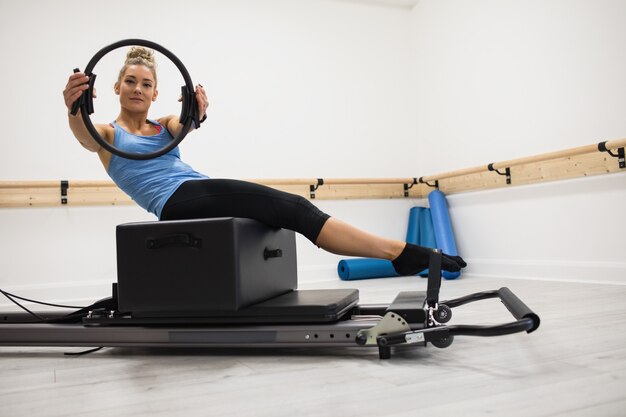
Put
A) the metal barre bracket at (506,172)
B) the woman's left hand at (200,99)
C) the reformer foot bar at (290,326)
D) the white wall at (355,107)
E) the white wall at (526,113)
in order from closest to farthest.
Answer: the reformer foot bar at (290,326), the woman's left hand at (200,99), the white wall at (526,113), the white wall at (355,107), the metal barre bracket at (506,172)

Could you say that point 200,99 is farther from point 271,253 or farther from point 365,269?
point 365,269

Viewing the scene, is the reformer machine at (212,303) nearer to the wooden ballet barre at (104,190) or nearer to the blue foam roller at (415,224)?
the wooden ballet barre at (104,190)

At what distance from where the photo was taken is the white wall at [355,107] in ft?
12.2

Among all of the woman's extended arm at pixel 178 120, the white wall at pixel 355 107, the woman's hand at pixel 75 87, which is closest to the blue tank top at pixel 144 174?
the woman's extended arm at pixel 178 120

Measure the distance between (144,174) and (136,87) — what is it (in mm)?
309

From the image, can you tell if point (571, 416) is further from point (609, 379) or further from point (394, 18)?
point (394, 18)

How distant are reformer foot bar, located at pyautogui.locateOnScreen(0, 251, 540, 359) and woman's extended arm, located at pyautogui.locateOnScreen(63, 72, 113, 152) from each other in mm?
541

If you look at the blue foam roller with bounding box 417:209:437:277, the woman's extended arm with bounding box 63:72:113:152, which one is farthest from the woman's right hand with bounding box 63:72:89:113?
the blue foam roller with bounding box 417:209:437:277

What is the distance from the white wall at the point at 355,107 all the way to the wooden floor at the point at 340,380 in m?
1.95

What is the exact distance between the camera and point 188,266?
1.76m

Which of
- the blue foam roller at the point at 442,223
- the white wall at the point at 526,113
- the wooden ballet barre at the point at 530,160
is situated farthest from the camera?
the blue foam roller at the point at 442,223

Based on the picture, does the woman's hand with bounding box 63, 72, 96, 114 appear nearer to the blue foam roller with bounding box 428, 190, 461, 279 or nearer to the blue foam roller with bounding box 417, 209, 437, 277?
the blue foam roller with bounding box 428, 190, 461, 279

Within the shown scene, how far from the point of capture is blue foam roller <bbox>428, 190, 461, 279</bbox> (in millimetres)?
4617

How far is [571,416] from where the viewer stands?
3.52 ft
